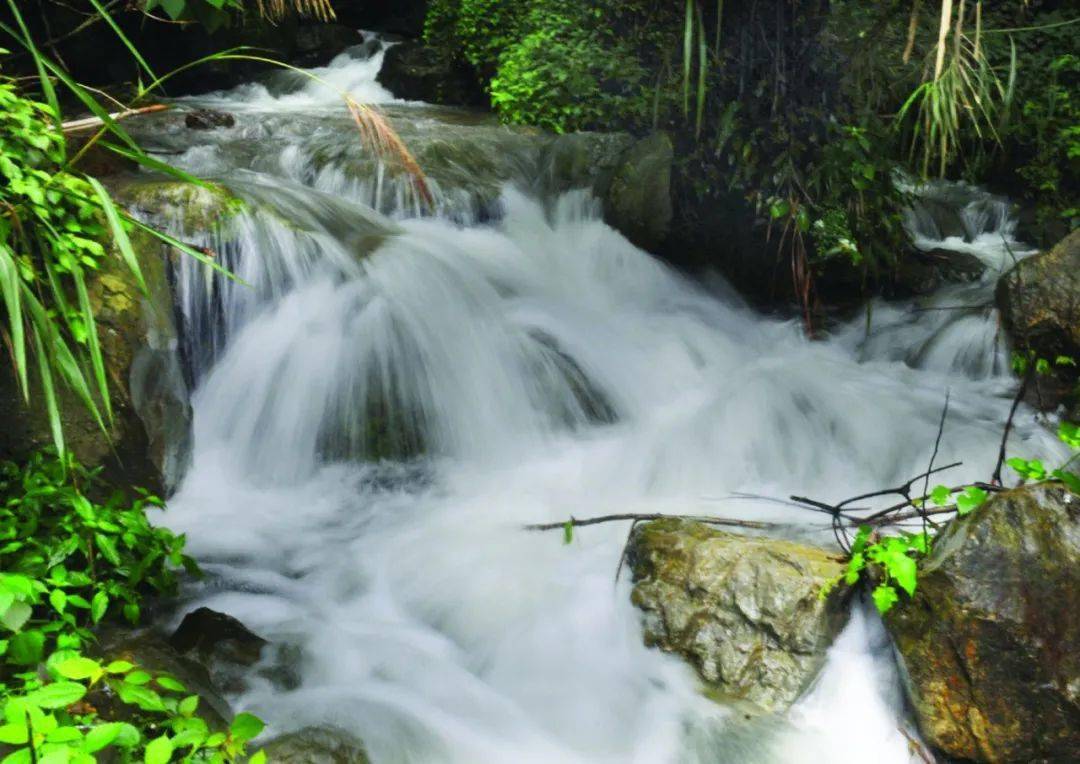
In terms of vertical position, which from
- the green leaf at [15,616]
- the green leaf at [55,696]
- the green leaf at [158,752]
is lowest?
the green leaf at [158,752]

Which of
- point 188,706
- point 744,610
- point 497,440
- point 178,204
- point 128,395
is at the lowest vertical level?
point 497,440

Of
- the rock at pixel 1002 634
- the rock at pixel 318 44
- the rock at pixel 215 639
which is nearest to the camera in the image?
the rock at pixel 1002 634

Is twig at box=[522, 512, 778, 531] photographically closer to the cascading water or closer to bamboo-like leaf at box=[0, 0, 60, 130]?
the cascading water

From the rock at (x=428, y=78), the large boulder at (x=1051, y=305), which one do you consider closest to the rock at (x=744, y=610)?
the large boulder at (x=1051, y=305)

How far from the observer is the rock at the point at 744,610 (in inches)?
106

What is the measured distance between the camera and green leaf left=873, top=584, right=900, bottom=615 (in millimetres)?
2588

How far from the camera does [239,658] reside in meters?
2.74

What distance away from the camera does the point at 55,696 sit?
66.5 inches

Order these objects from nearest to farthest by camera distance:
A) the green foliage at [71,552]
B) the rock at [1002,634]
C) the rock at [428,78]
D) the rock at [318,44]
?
1. the green foliage at [71,552]
2. the rock at [1002,634]
3. the rock at [428,78]
4. the rock at [318,44]

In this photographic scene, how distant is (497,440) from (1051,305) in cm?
313

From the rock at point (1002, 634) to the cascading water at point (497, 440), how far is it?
19cm

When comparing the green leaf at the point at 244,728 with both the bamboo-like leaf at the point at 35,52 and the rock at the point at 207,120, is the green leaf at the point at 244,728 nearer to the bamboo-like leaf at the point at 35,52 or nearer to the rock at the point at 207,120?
the bamboo-like leaf at the point at 35,52

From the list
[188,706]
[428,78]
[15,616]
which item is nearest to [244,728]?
[188,706]

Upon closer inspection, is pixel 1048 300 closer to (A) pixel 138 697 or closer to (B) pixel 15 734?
(A) pixel 138 697
